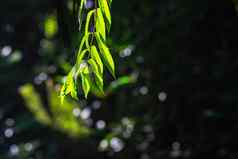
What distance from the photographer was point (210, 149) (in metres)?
3.44

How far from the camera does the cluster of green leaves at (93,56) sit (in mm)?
1141

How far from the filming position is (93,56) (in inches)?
45.1

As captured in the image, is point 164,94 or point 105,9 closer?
point 105,9

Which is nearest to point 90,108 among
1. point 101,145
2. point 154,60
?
point 101,145

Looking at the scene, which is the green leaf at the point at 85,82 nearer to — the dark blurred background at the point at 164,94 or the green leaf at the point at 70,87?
the green leaf at the point at 70,87

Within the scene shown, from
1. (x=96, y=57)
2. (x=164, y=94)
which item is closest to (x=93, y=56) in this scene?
(x=96, y=57)

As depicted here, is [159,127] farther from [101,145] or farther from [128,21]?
[128,21]

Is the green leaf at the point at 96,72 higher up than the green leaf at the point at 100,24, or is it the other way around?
the green leaf at the point at 100,24

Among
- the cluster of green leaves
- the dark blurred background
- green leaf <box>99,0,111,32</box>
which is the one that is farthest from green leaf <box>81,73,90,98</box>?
the dark blurred background

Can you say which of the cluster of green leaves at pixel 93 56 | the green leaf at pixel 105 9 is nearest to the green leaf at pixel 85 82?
the cluster of green leaves at pixel 93 56

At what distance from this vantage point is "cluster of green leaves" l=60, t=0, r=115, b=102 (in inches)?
44.9

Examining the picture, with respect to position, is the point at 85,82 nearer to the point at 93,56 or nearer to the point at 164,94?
the point at 93,56

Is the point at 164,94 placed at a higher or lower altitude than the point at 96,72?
lower

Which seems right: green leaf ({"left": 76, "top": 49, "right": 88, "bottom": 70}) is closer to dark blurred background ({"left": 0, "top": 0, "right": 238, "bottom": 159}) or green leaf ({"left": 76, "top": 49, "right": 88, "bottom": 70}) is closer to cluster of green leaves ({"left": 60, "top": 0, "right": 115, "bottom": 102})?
cluster of green leaves ({"left": 60, "top": 0, "right": 115, "bottom": 102})
